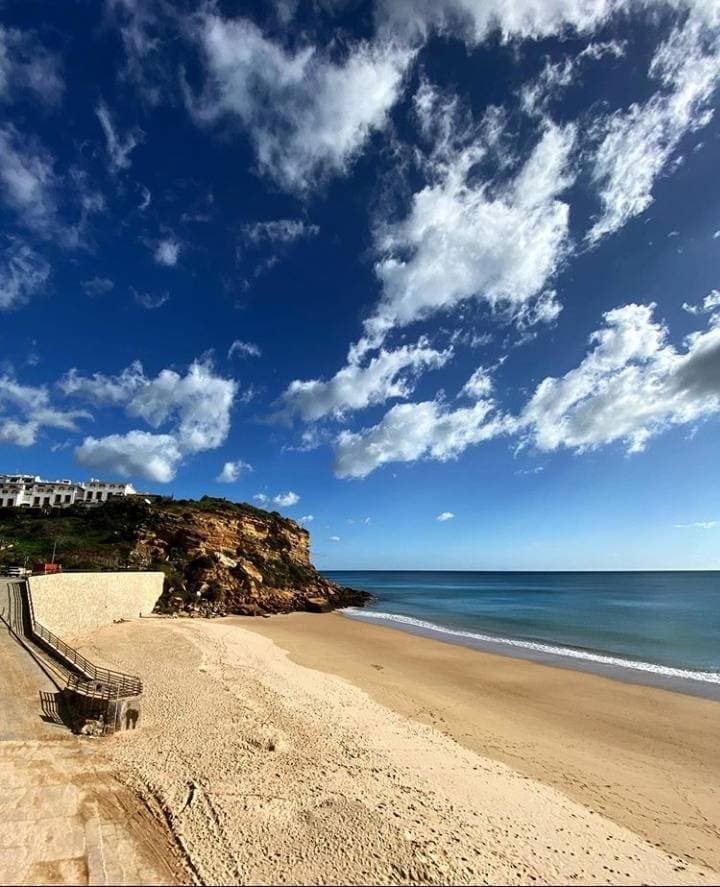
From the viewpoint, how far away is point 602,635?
32688mm

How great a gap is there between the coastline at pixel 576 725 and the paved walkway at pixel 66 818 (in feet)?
28.4

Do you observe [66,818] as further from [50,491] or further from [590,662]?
[50,491]

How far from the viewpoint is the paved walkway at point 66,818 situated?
243 inches

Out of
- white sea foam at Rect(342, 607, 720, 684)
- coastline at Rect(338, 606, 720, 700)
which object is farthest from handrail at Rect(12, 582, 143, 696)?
white sea foam at Rect(342, 607, 720, 684)

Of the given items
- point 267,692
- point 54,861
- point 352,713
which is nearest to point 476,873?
point 54,861

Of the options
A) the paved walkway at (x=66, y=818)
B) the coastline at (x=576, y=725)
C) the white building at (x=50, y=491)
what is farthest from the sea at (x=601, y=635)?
the white building at (x=50, y=491)

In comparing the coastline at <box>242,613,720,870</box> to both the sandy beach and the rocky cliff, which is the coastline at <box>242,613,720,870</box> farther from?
the rocky cliff

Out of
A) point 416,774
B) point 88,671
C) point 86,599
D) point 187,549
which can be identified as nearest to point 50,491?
point 187,549

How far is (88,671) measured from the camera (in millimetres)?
14805

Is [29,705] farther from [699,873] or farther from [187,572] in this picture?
[187,572]

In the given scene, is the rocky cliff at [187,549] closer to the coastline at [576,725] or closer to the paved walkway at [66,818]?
the coastline at [576,725]

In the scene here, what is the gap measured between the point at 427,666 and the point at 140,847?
60.1 feet

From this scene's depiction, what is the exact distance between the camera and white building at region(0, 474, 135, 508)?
74.6 metres

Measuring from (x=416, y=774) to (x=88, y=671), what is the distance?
11.4 meters
